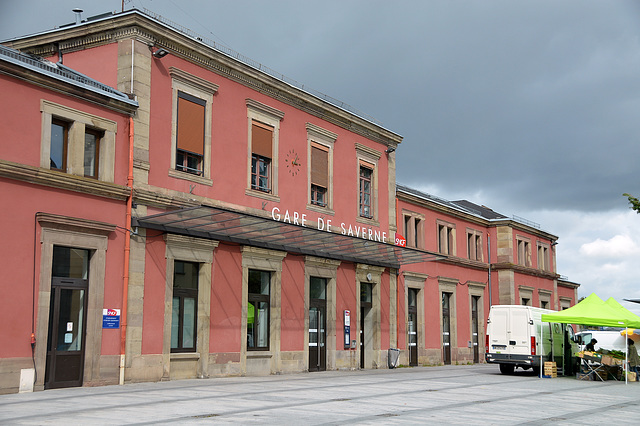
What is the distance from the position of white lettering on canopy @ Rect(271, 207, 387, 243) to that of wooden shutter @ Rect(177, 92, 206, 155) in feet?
11.3

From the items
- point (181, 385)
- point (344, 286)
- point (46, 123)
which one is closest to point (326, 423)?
point (181, 385)

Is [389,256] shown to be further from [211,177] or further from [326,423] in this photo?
[326,423]

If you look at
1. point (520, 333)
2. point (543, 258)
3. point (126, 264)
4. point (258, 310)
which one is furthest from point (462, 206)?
point (126, 264)

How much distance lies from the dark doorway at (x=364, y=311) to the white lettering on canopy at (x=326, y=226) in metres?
2.15

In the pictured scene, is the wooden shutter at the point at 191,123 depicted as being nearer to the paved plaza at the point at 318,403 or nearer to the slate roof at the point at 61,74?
the slate roof at the point at 61,74

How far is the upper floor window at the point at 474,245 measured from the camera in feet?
129

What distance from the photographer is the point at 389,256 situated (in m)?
28.0

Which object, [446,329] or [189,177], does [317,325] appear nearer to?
[189,177]

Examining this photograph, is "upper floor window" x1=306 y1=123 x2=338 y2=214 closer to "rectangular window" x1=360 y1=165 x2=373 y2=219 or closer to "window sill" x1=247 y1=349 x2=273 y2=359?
"rectangular window" x1=360 y1=165 x2=373 y2=219

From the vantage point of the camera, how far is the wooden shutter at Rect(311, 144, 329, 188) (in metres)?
26.0

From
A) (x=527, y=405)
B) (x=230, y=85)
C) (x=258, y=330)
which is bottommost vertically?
(x=527, y=405)

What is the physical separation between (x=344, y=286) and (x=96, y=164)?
1206 cm

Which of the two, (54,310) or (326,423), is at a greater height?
(54,310)

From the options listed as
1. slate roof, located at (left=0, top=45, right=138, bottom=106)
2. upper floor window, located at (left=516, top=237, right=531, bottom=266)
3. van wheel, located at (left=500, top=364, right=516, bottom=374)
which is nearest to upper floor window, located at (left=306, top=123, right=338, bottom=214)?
slate roof, located at (left=0, top=45, right=138, bottom=106)
